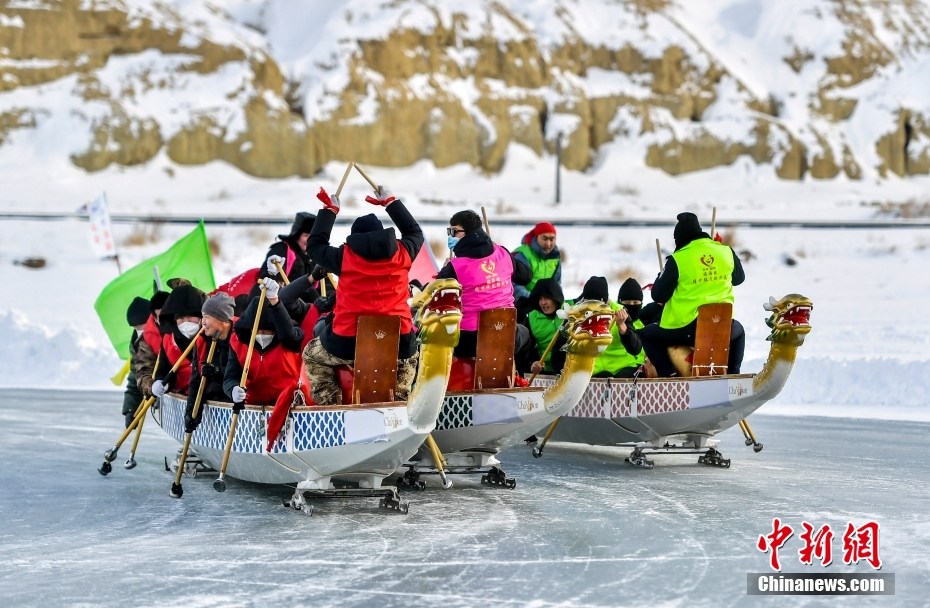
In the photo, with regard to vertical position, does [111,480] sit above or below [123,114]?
below

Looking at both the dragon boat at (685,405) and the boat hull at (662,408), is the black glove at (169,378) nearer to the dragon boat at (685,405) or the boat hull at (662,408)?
the dragon boat at (685,405)

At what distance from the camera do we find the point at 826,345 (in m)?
18.8

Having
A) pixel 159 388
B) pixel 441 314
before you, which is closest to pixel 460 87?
pixel 159 388

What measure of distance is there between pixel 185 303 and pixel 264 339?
4.39 ft

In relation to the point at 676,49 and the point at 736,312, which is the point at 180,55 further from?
the point at 736,312

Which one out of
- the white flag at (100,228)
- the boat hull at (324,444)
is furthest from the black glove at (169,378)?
the white flag at (100,228)

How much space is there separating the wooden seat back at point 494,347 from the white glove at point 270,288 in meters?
1.85

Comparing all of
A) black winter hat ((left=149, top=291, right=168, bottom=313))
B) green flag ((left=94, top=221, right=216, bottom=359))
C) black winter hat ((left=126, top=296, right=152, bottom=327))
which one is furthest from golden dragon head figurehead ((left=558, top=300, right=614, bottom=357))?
green flag ((left=94, top=221, right=216, bottom=359))

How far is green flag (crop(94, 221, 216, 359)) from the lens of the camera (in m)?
13.7

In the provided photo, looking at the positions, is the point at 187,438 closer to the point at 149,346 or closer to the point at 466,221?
the point at 149,346

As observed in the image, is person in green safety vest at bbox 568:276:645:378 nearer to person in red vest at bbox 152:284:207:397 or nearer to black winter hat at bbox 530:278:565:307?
black winter hat at bbox 530:278:565:307

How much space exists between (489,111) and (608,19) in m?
8.70

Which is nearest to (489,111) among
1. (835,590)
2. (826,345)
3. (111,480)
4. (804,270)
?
(804,270)

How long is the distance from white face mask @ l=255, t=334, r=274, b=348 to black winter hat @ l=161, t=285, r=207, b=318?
123cm
